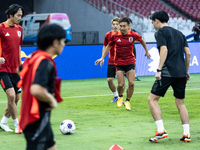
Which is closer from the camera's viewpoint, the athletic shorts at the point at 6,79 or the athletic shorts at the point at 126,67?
the athletic shorts at the point at 6,79

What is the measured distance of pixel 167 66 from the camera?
7.04 m

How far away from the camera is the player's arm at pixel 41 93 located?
12.9ft

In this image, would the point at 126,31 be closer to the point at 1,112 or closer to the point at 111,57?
the point at 111,57

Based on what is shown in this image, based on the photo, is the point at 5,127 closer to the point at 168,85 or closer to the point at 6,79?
the point at 6,79

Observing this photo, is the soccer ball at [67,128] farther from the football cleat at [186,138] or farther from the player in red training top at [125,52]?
the player in red training top at [125,52]

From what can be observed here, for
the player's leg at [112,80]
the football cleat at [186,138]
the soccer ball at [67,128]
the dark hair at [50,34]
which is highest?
the dark hair at [50,34]

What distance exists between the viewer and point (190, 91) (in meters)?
14.8

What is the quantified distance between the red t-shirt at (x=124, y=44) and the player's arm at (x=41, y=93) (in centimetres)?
704

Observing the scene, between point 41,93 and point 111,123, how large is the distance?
5.06m

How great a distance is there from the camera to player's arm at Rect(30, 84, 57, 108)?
12.9ft

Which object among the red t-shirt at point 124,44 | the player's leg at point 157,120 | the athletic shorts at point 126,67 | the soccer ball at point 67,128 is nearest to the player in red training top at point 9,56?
the soccer ball at point 67,128

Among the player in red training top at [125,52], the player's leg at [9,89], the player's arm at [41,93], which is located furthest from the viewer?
the player in red training top at [125,52]

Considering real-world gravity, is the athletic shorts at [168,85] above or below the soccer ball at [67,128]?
above

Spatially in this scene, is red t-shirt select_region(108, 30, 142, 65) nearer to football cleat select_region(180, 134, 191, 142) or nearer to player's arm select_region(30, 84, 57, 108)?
football cleat select_region(180, 134, 191, 142)
